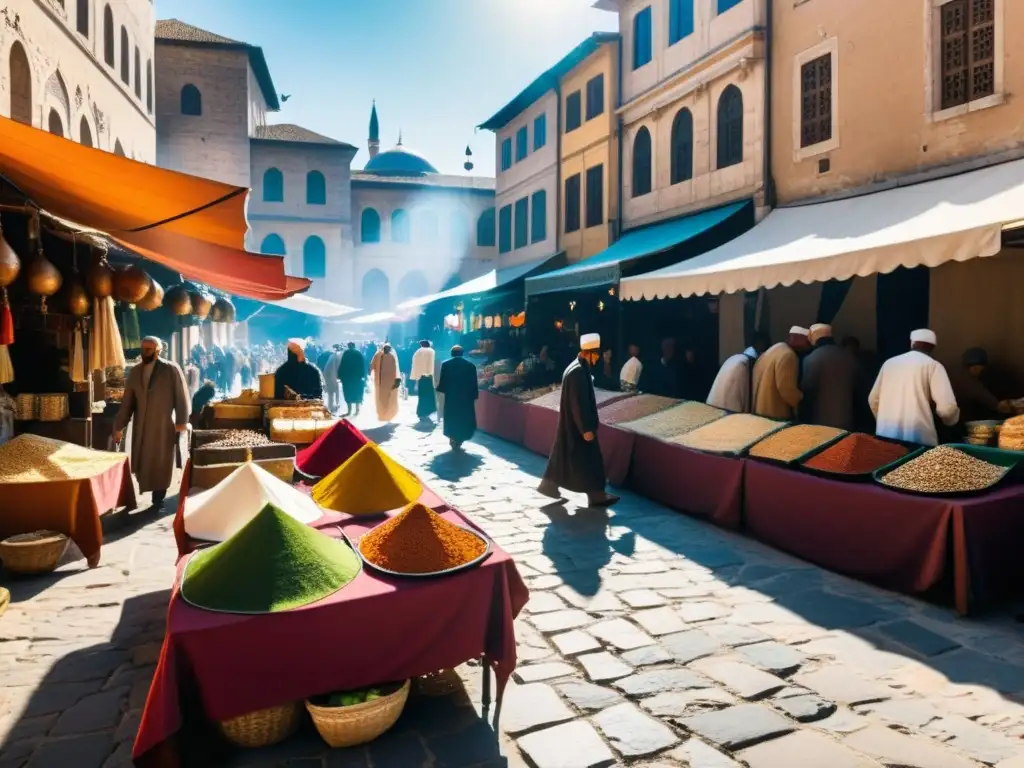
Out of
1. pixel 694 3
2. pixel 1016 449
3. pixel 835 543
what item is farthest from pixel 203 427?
pixel 694 3

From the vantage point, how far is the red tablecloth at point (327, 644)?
2650mm

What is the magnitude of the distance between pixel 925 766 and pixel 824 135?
9.76m

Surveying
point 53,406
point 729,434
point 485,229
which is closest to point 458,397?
point 729,434

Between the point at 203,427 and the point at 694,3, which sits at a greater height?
the point at 694,3

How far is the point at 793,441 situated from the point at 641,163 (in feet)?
34.1

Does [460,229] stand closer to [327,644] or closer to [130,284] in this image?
[130,284]

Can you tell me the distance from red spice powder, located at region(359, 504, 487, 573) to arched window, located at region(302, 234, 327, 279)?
110 ft

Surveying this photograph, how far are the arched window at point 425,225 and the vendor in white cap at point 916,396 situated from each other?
1296 inches

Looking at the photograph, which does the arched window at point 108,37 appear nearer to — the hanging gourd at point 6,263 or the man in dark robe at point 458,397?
the man in dark robe at point 458,397

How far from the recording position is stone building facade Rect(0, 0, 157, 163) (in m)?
11.1

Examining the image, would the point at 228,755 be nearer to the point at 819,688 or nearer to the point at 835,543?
the point at 819,688

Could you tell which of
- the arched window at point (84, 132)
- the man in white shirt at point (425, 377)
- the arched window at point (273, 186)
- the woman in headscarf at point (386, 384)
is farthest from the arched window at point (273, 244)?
the man in white shirt at point (425, 377)

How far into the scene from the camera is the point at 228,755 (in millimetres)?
3057

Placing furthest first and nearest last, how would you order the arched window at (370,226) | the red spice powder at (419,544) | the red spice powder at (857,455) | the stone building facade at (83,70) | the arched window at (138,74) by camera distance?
the arched window at (370,226) → the arched window at (138,74) → the stone building facade at (83,70) → the red spice powder at (857,455) → the red spice powder at (419,544)
